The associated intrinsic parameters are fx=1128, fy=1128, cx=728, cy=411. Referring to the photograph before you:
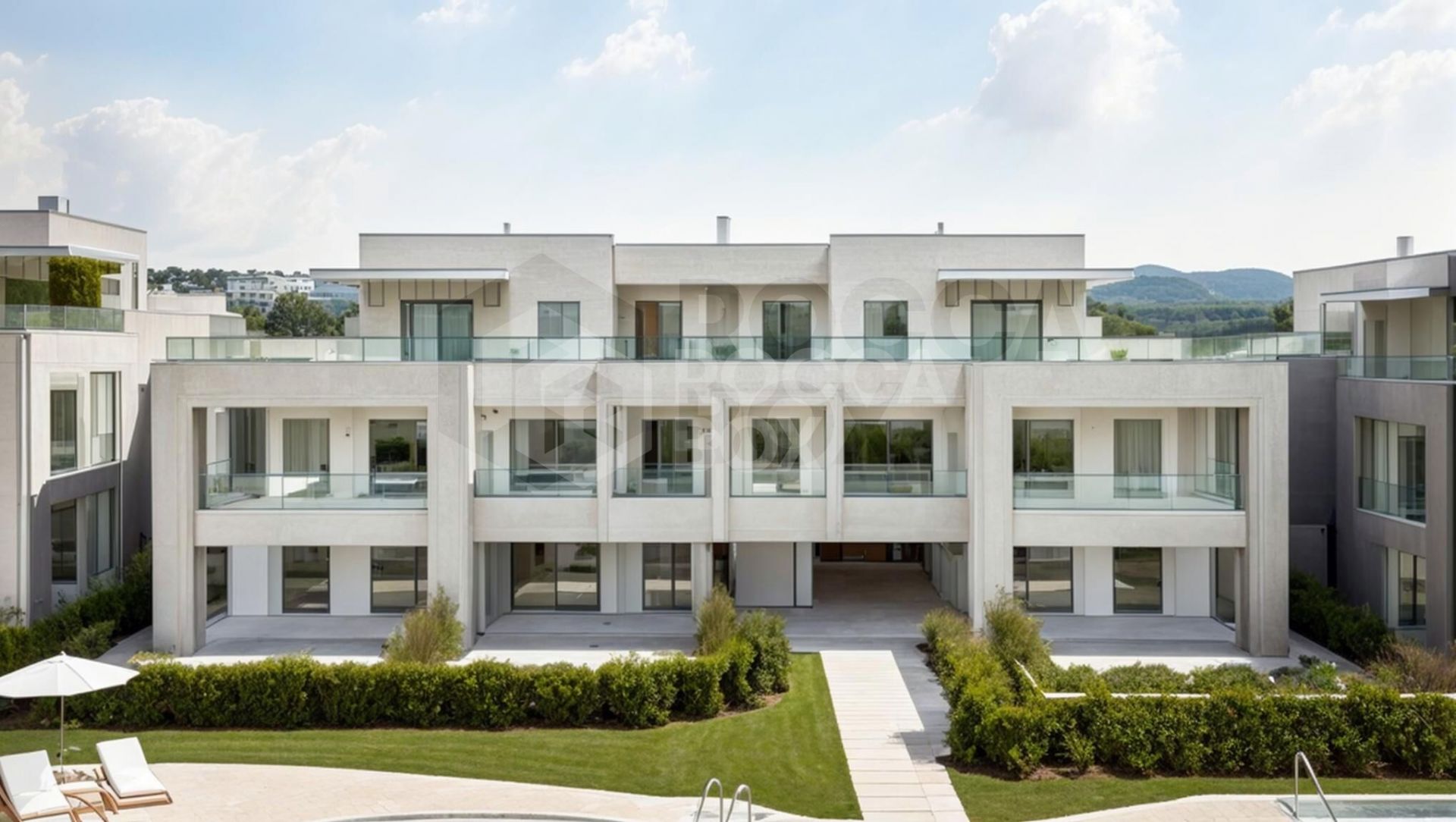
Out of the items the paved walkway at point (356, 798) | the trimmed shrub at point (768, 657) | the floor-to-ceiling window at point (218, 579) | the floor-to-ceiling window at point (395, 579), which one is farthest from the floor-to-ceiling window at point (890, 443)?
the floor-to-ceiling window at point (218, 579)

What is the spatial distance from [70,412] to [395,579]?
8058 millimetres

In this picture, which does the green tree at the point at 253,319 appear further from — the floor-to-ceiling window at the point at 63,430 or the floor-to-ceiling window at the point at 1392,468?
the floor-to-ceiling window at the point at 1392,468

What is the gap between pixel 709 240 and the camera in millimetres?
32344

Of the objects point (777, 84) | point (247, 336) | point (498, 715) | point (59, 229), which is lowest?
point (498, 715)

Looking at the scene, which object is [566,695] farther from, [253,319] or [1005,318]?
[253,319]

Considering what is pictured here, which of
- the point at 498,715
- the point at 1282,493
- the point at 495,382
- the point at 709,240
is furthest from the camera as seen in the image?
the point at 709,240

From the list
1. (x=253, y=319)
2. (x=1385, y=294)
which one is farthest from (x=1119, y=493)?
(x=253, y=319)

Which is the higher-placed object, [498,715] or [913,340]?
[913,340]

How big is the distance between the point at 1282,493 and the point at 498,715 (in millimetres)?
16652

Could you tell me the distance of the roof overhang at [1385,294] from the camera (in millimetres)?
25156

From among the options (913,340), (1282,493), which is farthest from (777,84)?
(1282,493)

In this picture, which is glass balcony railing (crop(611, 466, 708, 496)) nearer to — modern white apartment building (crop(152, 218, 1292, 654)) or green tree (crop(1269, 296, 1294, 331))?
modern white apartment building (crop(152, 218, 1292, 654))

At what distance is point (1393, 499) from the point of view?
2412 cm

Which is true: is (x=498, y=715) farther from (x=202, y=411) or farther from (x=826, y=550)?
(x=826, y=550)
